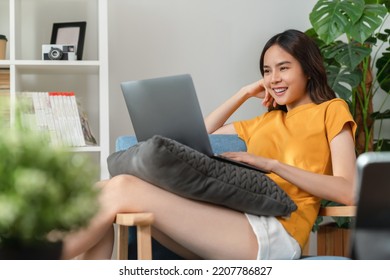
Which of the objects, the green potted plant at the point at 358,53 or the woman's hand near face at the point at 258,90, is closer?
the woman's hand near face at the point at 258,90

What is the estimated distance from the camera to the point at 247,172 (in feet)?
4.41

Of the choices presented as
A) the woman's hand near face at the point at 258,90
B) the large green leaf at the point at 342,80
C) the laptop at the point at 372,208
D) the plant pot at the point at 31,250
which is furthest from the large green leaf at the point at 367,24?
the plant pot at the point at 31,250

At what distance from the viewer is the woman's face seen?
5.84ft

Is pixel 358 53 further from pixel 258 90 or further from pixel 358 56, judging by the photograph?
pixel 258 90

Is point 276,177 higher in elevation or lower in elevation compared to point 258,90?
lower

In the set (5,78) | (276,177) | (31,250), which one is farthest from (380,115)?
(31,250)

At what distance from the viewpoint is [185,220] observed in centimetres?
132

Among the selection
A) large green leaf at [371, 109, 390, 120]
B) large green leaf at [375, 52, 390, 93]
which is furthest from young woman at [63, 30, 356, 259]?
large green leaf at [375, 52, 390, 93]

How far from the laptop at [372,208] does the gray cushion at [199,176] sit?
0.74 m

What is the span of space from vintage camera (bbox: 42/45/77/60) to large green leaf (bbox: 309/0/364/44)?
3.05 feet

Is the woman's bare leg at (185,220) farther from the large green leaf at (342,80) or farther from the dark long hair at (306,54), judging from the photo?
the large green leaf at (342,80)

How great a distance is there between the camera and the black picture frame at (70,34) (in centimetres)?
247

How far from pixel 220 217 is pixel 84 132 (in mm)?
1198

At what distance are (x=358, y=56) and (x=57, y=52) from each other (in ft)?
3.79
